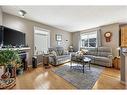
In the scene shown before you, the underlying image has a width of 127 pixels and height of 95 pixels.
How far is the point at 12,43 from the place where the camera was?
3.64 metres

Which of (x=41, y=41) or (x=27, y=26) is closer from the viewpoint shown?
(x=27, y=26)

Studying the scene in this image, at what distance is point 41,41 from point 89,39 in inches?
125

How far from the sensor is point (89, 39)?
23.7 ft

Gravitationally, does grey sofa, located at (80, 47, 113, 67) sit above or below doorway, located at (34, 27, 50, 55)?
below

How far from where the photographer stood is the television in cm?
327

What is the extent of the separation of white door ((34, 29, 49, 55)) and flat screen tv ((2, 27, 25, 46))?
4.35ft

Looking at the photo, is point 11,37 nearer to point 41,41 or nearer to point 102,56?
point 41,41

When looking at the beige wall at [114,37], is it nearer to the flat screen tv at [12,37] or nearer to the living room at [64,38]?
the living room at [64,38]

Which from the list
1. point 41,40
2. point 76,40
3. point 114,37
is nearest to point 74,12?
point 41,40

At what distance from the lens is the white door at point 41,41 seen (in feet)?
18.3

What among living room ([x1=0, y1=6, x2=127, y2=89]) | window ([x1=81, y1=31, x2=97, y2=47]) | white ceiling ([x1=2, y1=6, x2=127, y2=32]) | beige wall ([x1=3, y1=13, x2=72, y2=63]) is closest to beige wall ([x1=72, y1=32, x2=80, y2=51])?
window ([x1=81, y1=31, x2=97, y2=47])

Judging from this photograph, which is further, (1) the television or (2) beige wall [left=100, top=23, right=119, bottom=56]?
(2) beige wall [left=100, top=23, right=119, bottom=56]

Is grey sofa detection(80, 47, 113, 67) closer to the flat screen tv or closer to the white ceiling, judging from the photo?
the white ceiling
